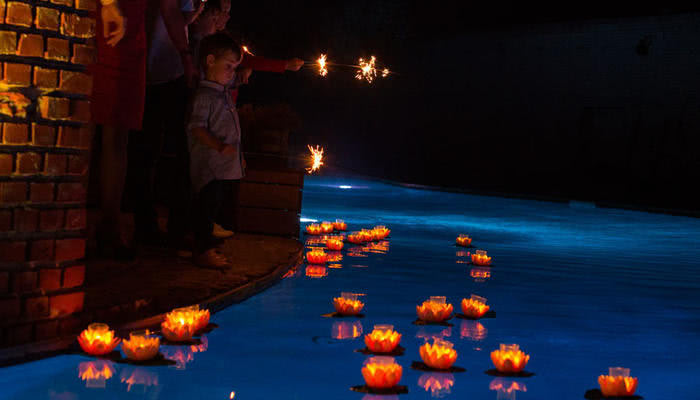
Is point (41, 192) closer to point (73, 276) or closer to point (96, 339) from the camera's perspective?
point (73, 276)

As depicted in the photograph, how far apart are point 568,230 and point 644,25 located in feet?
33.3

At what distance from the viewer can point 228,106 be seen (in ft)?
19.6

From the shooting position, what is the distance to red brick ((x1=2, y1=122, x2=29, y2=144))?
3.65 meters

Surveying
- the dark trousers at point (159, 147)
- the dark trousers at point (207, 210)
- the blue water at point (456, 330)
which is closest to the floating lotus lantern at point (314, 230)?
the blue water at point (456, 330)

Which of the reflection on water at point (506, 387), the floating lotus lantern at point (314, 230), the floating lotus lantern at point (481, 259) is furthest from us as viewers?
the floating lotus lantern at point (314, 230)

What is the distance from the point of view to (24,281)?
3760mm

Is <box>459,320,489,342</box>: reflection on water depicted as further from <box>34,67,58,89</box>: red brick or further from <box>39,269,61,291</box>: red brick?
<box>34,67,58,89</box>: red brick

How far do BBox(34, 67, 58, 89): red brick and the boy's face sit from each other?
2.16 metres

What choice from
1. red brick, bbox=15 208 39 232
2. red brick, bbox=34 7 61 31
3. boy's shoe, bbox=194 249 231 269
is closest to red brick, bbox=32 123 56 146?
red brick, bbox=15 208 39 232

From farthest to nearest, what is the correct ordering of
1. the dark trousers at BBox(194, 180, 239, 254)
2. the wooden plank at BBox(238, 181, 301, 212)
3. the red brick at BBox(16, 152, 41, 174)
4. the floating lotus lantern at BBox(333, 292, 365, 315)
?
1. the wooden plank at BBox(238, 181, 301, 212)
2. the dark trousers at BBox(194, 180, 239, 254)
3. the floating lotus lantern at BBox(333, 292, 365, 315)
4. the red brick at BBox(16, 152, 41, 174)

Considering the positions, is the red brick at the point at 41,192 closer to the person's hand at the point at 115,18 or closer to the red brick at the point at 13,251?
Answer: the red brick at the point at 13,251

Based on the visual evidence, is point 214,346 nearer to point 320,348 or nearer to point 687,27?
point 320,348

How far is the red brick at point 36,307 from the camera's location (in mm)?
3777

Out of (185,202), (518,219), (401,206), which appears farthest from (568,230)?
(185,202)
